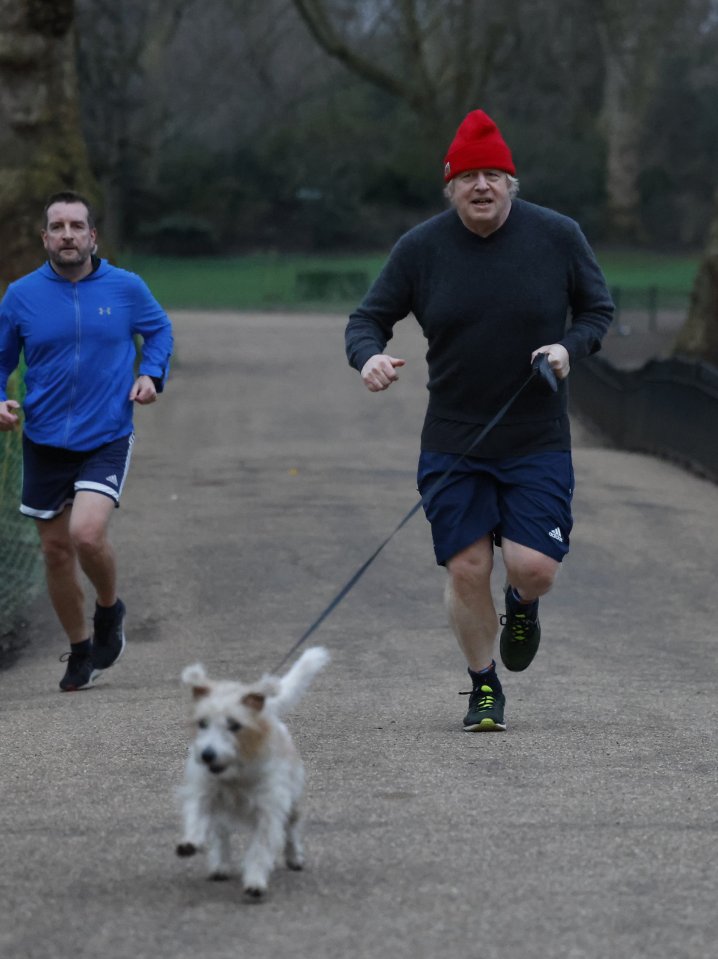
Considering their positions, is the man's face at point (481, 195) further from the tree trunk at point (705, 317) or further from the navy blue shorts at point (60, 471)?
the tree trunk at point (705, 317)

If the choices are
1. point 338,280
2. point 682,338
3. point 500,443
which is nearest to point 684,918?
point 500,443

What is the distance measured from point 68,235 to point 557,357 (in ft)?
8.00

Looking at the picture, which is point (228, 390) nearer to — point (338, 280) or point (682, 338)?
point (682, 338)

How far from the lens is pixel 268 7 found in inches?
2584

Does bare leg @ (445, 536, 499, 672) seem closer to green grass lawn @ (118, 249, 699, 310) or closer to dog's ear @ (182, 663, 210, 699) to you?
dog's ear @ (182, 663, 210, 699)

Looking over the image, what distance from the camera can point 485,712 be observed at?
22.9ft

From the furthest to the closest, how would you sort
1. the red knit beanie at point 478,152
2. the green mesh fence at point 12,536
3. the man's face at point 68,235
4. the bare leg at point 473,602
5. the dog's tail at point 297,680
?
1. the green mesh fence at point 12,536
2. the man's face at point 68,235
3. the bare leg at point 473,602
4. the red knit beanie at point 478,152
5. the dog's tail at point 297,680

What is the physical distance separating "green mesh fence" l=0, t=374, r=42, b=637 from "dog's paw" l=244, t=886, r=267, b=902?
19.4ft

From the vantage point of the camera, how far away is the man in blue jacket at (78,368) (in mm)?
7973

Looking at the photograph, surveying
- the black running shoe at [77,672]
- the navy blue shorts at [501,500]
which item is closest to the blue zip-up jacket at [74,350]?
the black running shoe at [77,672]

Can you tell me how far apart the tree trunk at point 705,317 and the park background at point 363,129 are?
19.0m

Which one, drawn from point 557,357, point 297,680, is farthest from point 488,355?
point 297,680

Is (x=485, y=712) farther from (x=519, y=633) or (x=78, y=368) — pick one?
(x=78, y=368)

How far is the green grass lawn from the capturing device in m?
47.8
